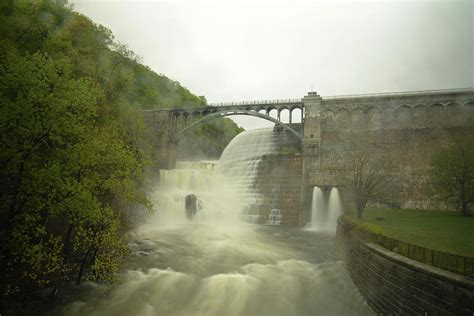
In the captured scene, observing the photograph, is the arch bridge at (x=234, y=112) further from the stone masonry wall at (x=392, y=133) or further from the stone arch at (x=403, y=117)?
the stone arch at (x=403, y=117)

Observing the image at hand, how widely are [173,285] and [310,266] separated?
608cm

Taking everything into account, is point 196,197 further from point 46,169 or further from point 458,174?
point 46,169

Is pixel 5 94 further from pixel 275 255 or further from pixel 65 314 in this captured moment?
pixel 275 255

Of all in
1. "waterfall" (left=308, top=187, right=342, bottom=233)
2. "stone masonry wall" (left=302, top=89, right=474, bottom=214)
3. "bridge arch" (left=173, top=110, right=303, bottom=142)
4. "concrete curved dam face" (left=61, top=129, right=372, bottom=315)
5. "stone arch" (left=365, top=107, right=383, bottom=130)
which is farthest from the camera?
"bridge arch" (left=173, top=110, right=303, bottom=142)

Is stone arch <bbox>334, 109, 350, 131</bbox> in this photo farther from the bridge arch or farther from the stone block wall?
the stone block wall

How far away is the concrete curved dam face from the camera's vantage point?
954 cm

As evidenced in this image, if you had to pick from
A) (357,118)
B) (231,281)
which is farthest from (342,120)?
(231,281)

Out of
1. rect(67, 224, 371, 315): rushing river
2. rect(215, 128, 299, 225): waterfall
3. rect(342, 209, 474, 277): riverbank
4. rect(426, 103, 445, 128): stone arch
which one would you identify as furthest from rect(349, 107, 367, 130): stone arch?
rect(342, 209, 474, 277): riverbank

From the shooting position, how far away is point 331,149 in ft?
99.6

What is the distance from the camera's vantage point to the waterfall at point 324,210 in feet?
78.2

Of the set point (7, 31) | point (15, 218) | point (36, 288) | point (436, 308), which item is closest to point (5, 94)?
point (15, 218)

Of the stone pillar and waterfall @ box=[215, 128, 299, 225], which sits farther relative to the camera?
the stone pillar

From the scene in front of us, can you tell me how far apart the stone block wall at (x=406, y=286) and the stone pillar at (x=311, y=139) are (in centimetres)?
1729

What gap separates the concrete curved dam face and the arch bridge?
928cm
